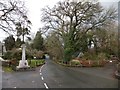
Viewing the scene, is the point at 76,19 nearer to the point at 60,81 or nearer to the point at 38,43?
the point at 60,81

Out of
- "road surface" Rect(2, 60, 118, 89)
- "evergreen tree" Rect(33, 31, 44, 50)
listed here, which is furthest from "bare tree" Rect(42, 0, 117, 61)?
"evergreen tree" Rect(33, 31, 44, 50)

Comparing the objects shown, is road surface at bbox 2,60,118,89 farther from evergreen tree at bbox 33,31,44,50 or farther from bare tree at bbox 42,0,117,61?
evergreen tree at bbox 33,31,44,50

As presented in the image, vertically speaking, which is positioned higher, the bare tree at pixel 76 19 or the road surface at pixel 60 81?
the bare tree at pixel 76 19

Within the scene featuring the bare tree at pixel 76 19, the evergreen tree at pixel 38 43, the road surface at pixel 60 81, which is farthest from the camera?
the evergreen tree at pixel 38 43

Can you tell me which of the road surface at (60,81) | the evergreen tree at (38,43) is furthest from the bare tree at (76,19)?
the evergreen tree at (38,43)

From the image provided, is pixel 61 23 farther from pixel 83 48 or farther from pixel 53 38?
pixel 53 38

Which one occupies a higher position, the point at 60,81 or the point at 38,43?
the point at 38,43

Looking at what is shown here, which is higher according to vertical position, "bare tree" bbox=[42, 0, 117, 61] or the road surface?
"bare tree" bbox=[42, 0, 117, 61]

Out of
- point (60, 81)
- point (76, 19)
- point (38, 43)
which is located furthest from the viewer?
point (38, 43)

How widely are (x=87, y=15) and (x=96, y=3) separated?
9.11ft

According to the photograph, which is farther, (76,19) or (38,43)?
(38,43)

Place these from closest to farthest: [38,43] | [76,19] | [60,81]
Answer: [60,81], [76,19], [38,43]

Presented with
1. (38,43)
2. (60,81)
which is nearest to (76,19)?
(60,81)

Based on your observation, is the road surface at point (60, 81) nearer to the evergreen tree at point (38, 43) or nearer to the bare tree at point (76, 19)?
the bare tree at point (76, 19)
